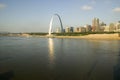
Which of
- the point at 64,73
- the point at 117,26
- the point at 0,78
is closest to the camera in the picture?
the point at 0,78

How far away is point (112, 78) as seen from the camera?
11.5 m

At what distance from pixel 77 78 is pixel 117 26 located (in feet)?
562

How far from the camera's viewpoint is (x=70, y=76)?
12.1 meters

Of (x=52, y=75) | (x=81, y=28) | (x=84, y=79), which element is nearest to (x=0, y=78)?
(x=52, y=75)

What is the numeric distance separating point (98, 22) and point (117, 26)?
28588mm

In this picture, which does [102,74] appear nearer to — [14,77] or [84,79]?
[84,79]

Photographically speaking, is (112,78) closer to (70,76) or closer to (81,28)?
(70,76)

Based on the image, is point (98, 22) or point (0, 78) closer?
point (0, 78)

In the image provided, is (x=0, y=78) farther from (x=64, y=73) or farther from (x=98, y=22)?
(x=98, y=22)

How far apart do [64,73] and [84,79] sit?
205cm

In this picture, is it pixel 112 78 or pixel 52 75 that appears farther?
pixel 52 75

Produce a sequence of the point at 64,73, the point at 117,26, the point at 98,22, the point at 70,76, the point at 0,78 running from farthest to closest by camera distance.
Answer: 1. the point at 98,22
2. the point at 117,26
3. the point at 64,73
4. the point at 70,76
5. the point at 0,78

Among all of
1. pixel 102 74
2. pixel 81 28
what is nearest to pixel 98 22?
pixel 81 28

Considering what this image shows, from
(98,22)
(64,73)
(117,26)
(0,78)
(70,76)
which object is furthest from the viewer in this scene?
(98,22)
